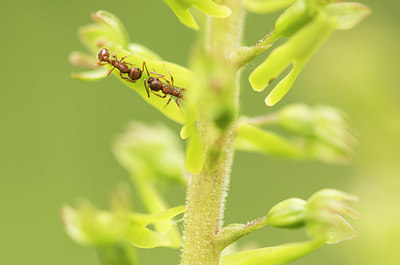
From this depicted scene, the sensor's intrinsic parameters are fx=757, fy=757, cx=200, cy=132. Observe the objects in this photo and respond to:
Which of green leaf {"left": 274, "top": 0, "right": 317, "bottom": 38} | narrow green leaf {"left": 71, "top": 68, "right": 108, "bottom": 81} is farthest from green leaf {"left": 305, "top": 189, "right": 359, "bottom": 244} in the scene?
narrow green leaf {"left": 71, "top": 68, "right": 108, "bottom": 81}

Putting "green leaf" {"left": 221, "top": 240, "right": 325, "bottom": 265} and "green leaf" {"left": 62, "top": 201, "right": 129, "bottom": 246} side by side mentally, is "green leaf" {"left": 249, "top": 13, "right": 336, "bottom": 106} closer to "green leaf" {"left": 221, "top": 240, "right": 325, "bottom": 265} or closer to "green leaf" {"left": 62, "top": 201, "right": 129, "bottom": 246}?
"green leaf" {"left": 221, "top": 240, "right": 325, "bottom": 265}

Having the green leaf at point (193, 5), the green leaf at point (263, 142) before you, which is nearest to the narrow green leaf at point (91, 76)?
the green leaf at point (193, 5)

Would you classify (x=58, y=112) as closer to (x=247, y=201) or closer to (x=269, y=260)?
(x=247, y=201)

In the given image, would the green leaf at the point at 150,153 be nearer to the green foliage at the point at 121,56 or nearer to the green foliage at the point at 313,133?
the green foliage at the point at 313,133

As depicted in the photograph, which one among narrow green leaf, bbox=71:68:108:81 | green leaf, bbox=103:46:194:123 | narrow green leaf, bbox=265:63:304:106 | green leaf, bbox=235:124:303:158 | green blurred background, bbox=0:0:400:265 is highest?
green blurred background, bbox=0:0:400:265

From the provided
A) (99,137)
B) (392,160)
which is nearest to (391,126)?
(392,160)
